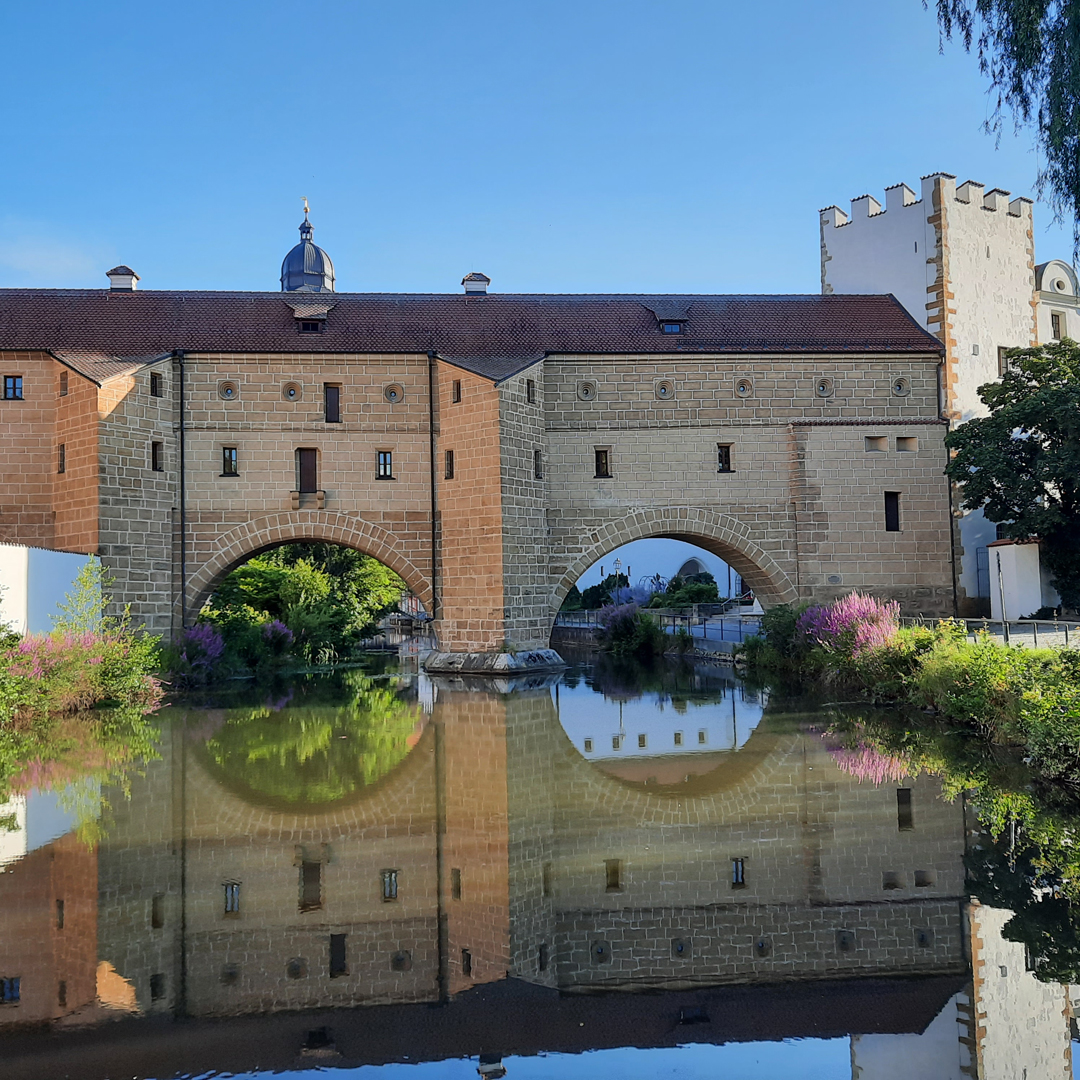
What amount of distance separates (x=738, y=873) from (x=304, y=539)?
17474 millimetres

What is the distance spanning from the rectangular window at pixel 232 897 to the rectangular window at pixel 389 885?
876mm

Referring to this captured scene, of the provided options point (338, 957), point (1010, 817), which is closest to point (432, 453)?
point (1010, 817)

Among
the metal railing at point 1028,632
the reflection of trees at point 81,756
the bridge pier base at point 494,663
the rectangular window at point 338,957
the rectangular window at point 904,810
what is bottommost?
the rectangular window at point 338,957

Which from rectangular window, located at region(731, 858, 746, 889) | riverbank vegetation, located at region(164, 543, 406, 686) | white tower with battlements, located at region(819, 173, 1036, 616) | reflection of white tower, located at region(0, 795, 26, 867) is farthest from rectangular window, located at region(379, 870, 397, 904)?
white tower with battlements, located at region(819, 173, 1036, 616)

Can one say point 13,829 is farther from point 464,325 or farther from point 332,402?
point 464,325

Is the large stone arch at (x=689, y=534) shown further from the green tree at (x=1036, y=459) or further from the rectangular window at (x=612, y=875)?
the rectangular window at (x=612, y=875)

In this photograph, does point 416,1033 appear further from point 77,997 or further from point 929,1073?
point 929,1073

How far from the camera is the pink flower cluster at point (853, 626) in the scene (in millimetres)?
15773

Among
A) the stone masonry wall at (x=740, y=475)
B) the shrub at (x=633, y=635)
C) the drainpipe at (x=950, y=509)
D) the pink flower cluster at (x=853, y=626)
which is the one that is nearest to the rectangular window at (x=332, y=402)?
the stone masonry wall at (x=740, y=475)

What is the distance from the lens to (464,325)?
Answer: 24.1 m

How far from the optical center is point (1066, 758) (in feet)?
28.5

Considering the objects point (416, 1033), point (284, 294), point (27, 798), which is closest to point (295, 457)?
point (284, 294)

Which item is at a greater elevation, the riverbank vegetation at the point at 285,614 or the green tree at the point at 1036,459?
the green tree at the point at 1036,459

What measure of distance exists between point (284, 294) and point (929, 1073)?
2312 centimetres
